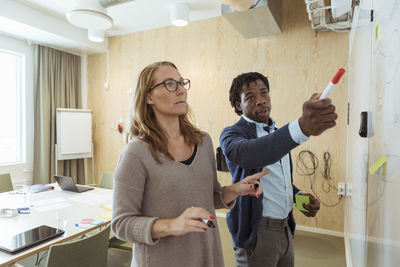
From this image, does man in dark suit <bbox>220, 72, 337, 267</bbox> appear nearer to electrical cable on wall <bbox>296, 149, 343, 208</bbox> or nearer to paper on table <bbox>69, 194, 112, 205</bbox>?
paper on table <bbox>69, 194, 112, 205</bbox>

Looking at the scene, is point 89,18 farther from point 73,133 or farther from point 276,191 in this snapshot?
point 73,133

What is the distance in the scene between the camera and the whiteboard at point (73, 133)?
15.4 ft

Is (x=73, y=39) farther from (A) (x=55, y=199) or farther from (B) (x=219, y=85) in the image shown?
(A) (x=55, y=199)

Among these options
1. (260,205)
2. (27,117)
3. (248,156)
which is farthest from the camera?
(27,117)

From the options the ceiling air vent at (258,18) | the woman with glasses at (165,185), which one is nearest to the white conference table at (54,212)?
the woman with glasses at (165,185)

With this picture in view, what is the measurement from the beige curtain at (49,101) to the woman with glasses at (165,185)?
424 centimetres

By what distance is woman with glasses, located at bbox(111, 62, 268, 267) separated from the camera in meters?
0.92

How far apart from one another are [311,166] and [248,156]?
2973 millimetres

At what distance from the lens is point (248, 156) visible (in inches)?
36.5

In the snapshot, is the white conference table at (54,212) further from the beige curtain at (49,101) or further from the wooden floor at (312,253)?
the beige curtain at (49,101)

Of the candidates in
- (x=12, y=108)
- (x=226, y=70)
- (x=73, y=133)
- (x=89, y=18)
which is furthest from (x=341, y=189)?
(x=12, y=108)

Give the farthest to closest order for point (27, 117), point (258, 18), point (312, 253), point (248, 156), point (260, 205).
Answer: point (27, 117)
point (258, 18)
point (312, 253)
point (260, 205)
point (248, 156)

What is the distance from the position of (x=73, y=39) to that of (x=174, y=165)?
14.3 feet

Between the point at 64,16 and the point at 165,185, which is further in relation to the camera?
the point at 64,16
